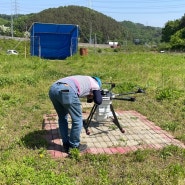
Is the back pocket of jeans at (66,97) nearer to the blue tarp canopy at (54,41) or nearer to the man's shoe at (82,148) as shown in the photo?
the man's shoe at (82,148)

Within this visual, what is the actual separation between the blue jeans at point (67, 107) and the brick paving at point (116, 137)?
0.98ft

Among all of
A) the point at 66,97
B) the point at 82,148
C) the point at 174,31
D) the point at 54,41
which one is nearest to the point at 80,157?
the point at 82,148

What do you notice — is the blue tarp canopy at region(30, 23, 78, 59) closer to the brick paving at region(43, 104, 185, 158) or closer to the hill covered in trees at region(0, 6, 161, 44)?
the brick paving at region(43, 104, 185, 158)

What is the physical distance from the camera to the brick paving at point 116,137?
5551 millimetres

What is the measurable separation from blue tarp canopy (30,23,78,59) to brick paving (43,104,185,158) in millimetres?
19828

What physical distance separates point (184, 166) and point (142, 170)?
0.66 meters

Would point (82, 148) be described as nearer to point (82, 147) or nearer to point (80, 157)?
point (82, 147)

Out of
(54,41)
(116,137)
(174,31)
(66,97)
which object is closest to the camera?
(66,97)

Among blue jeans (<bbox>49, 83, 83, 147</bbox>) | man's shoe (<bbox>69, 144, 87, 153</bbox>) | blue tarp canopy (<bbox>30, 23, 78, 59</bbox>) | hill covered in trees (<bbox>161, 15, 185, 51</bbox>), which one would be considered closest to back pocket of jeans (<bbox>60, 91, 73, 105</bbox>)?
blue jeans (<bbox>49, 83, 83, 147</bbox>)

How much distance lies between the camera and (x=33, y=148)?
540 centimetres

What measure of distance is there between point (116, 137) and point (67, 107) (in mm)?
1594

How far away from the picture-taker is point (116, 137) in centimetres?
616

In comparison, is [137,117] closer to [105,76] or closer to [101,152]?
[101,152]

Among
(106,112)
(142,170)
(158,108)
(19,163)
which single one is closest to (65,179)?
(19,163)
